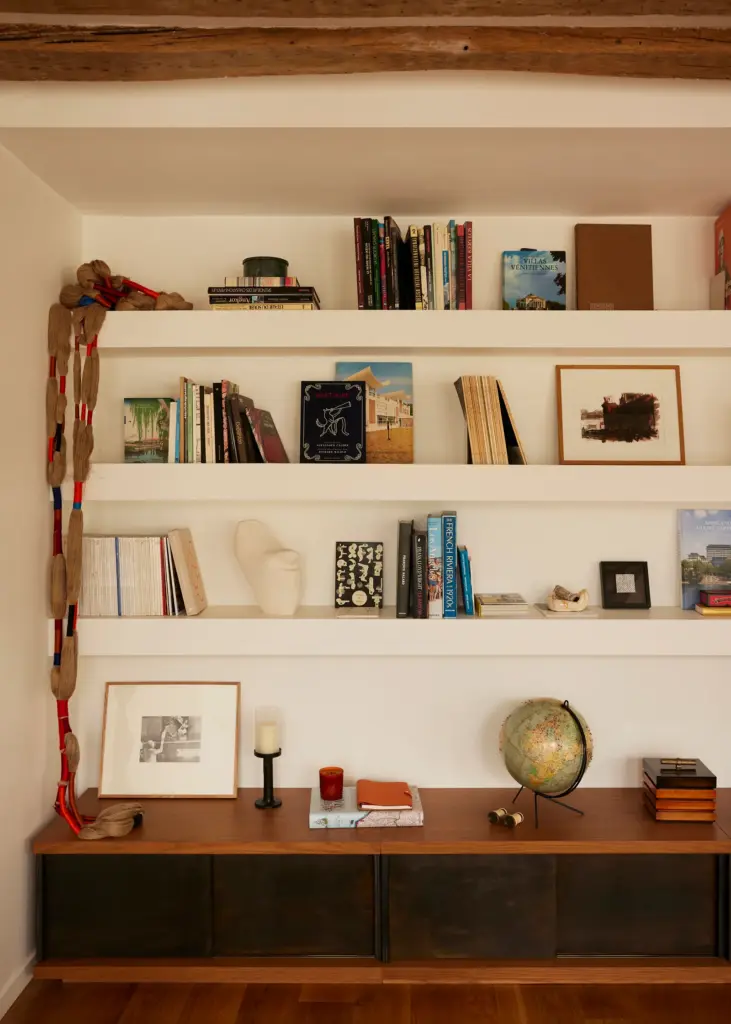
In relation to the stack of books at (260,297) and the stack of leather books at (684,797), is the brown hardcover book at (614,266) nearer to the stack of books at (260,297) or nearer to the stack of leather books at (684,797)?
the stack of books at (260,297)

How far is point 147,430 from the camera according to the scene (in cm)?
241

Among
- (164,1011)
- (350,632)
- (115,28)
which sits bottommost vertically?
(164,1011)

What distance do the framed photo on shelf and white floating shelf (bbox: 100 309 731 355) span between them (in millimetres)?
1057

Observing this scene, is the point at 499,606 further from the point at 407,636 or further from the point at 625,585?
the point at 625,585

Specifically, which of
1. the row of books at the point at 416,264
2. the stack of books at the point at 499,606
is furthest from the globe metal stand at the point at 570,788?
the row of books at the point at 416,264

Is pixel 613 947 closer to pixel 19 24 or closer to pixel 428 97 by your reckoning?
pixel 428 97

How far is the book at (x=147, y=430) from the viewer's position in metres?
2.40

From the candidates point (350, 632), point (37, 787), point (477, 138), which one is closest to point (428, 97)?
point (477, 138)

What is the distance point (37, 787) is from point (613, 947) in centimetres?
165

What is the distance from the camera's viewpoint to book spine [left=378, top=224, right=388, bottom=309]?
226 centimetres

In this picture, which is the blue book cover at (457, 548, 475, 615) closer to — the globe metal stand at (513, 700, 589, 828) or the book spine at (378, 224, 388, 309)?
the globe metal stand at (513, 700, 589, 828)

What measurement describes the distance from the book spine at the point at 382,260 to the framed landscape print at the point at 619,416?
581mm

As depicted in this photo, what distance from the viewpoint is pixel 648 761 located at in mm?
2371

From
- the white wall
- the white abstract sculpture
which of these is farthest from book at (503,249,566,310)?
the white wall
